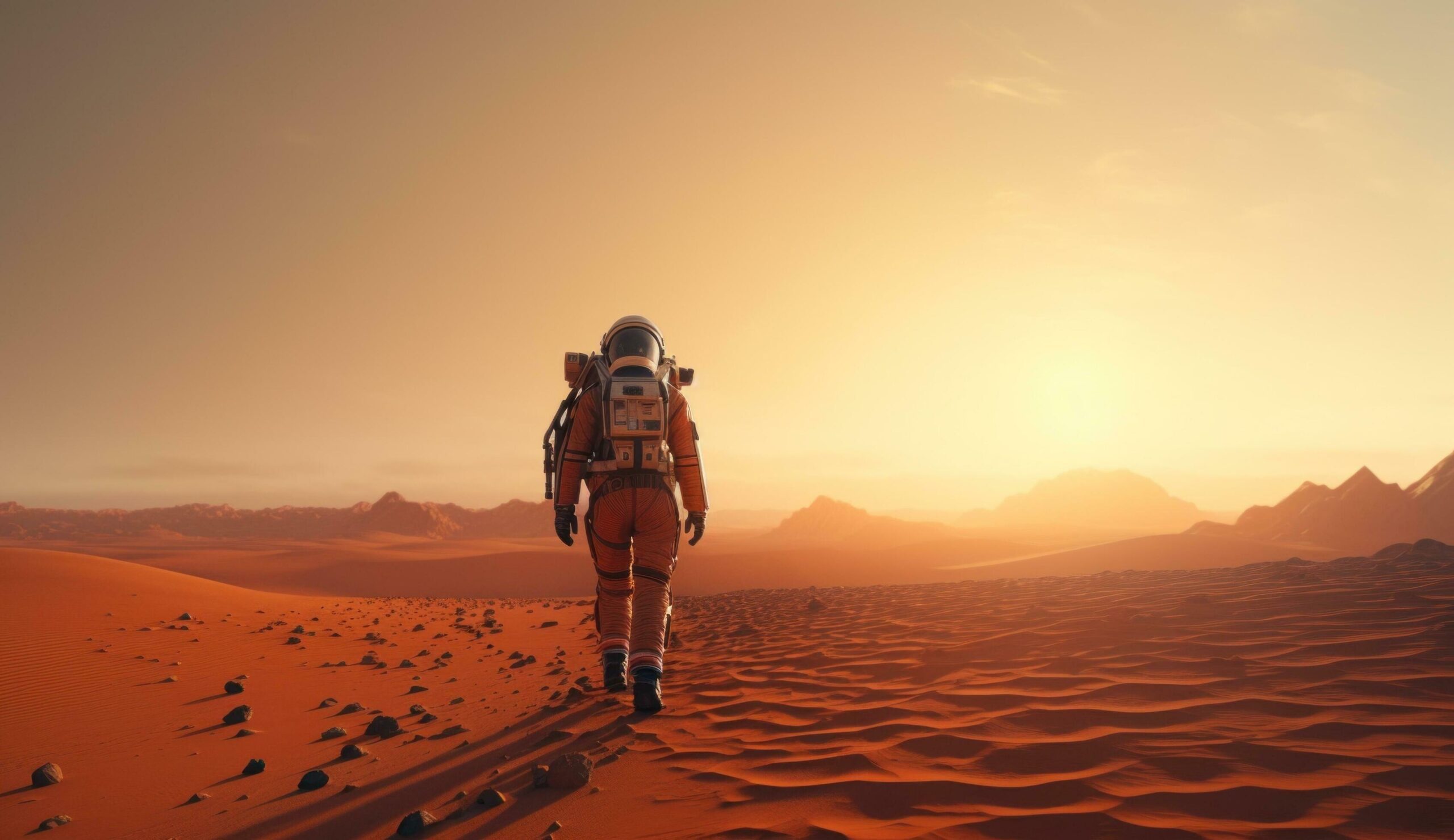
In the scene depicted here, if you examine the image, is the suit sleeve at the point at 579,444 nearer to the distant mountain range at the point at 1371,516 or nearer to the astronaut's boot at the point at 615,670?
the astronaut's boot at the point at 615,670

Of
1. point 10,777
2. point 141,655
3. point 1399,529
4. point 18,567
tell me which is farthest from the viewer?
point 1399,529

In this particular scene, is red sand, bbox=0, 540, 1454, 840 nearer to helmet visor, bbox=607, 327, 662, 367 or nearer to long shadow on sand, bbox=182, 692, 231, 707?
long shadow on sand, bbox=182, 692, 231, 707

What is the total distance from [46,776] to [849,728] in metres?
4.91

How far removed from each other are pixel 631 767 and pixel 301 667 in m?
5.62

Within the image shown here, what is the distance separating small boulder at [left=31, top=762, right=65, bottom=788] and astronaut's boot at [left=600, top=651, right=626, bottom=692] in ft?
11.2

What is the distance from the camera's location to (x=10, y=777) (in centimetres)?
411

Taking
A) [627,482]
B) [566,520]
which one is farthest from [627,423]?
[566,520]

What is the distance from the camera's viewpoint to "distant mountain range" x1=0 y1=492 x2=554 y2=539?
75.9 metres

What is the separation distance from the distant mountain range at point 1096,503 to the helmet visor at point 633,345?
125 m

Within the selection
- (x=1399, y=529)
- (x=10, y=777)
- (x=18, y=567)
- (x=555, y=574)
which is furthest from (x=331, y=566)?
(x=1399, y=529)

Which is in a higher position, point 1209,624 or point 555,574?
point 1209,624

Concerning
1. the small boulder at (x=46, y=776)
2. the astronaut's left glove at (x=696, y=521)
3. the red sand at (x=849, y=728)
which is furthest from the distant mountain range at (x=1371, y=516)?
the small boulder at (x=46, y=776)

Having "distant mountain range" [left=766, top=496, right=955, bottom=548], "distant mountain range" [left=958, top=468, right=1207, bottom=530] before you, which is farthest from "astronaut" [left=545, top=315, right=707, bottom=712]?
"distant mountain range" [left=958, top=468, right=1207, bottom=530]

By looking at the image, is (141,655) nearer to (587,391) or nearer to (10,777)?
(10,777)
